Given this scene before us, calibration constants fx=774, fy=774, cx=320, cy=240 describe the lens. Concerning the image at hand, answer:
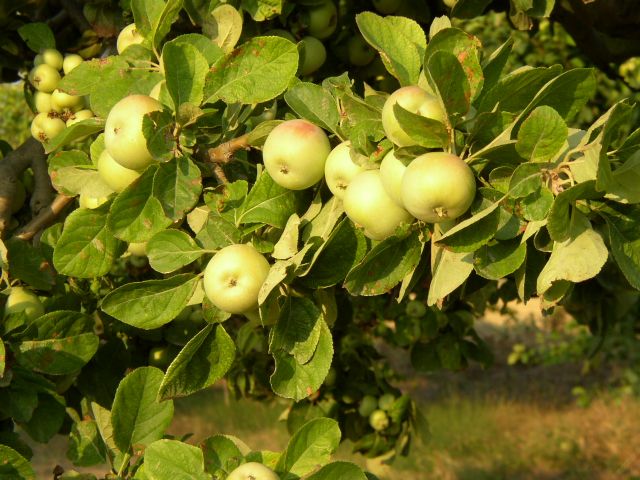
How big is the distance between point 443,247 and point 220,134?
410 mm

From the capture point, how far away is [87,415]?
1.56 m

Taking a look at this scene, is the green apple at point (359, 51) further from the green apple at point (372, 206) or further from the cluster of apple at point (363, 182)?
the green apple at point (372, 206)

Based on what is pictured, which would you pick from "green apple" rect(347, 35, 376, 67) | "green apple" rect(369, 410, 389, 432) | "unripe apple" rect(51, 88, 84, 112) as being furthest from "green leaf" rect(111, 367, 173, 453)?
"green apple" rect(369, 410, 389, 432)

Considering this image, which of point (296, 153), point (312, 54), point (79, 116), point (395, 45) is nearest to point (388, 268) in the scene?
point (296, 153)

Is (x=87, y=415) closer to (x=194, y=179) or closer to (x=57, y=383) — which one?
(x=57, y=383)

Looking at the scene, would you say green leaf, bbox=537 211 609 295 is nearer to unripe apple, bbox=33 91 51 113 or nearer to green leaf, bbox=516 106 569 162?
green leaf, bbox=516 106 569 162

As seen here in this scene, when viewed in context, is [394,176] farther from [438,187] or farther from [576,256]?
[576,256]

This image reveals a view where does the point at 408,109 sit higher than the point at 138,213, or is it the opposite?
the point at 408,109

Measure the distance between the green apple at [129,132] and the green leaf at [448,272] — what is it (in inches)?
16.3

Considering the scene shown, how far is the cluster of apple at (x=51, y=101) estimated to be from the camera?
66.1 inches

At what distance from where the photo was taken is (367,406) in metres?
2.76

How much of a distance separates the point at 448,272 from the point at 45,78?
120 centimetres

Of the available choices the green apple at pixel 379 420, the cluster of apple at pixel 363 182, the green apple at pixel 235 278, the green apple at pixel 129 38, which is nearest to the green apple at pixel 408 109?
the cluster of apple at pixel 363 182

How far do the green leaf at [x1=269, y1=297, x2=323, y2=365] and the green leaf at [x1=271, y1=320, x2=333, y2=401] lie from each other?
0.5 inches
